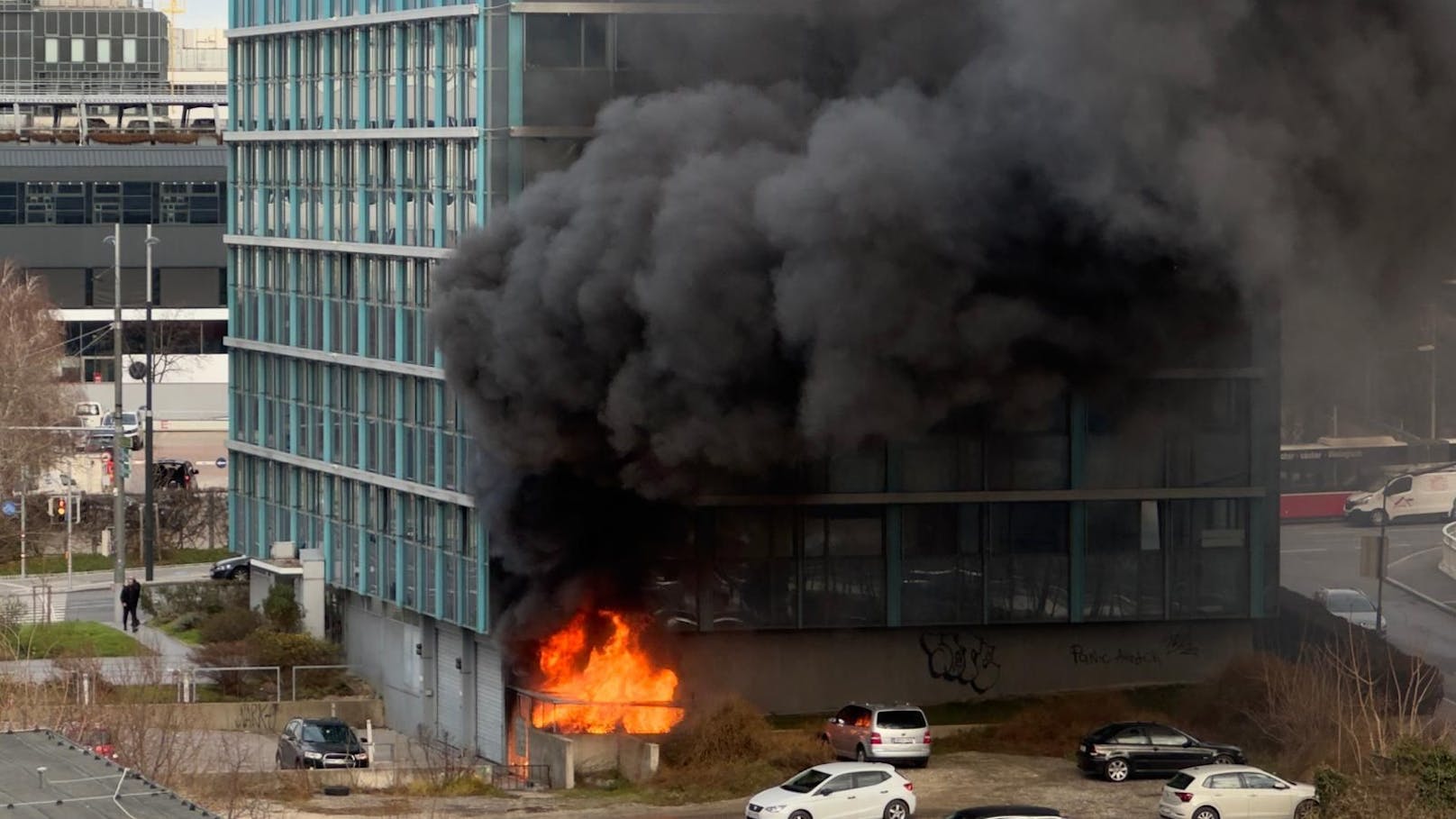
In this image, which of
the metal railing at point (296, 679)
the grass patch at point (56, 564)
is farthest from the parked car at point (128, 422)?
the metal railing at point (296, 679)

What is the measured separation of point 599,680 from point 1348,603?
16.3 meters

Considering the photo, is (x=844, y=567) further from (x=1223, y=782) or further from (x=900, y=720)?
(x=1223, y=782)

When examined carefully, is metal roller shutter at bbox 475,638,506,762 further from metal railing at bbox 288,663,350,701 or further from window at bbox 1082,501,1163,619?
window at bbox 1082,501,1163,619

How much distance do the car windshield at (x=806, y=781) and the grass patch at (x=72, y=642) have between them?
22139mm

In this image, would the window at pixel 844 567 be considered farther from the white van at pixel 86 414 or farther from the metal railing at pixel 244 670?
the white van at pixel 86 414

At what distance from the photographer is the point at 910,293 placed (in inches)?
1871

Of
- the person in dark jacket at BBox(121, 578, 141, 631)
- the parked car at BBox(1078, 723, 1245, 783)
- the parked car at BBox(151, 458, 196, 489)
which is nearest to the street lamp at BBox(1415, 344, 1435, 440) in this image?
the parked car at BBox(1078, 723, 1245, 783)

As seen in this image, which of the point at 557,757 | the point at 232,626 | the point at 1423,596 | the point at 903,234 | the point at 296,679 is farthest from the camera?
the point at 232,626

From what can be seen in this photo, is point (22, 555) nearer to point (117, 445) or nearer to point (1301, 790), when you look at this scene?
point (117, 445)

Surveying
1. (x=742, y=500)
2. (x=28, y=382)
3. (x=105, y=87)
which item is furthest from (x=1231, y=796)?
(x=105, y=87)

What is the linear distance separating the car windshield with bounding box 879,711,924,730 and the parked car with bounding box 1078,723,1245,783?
291cm

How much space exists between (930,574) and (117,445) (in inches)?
1148

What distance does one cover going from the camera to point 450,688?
192 feet

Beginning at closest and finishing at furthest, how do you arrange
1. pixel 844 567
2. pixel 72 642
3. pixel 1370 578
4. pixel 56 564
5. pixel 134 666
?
1. pixel 844 567
2. pixel 1370 578
3. pixel 134 666
4. pixel 72 642
5. pixel 56 564
